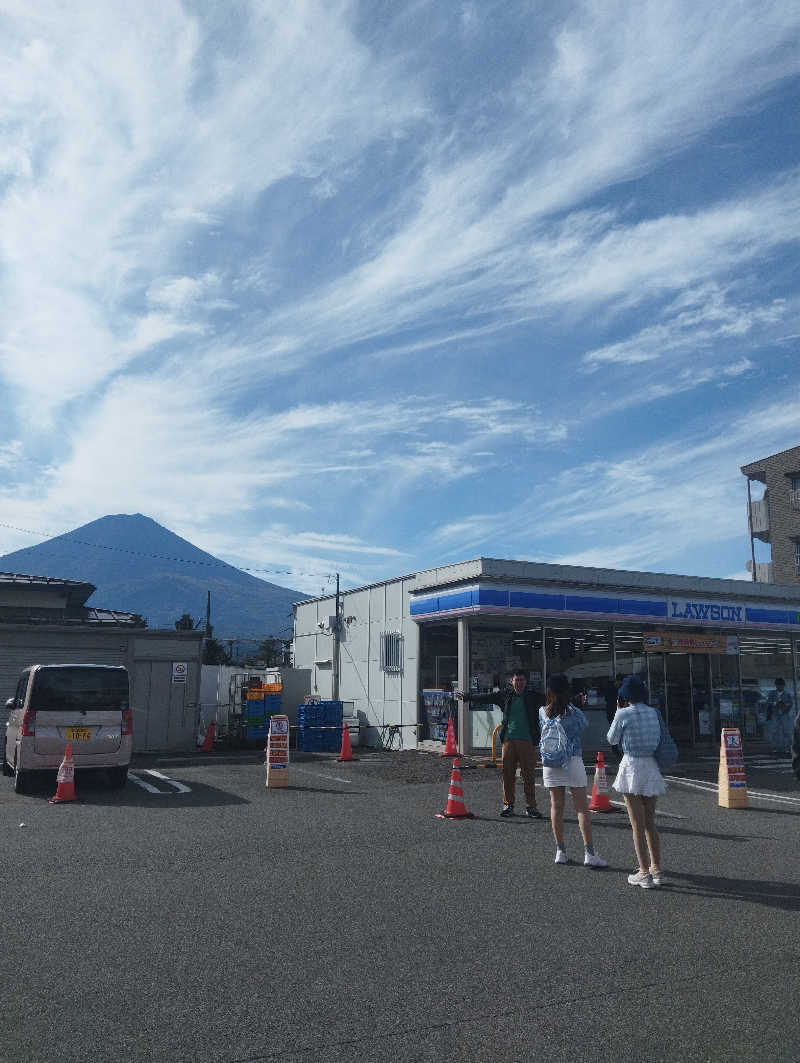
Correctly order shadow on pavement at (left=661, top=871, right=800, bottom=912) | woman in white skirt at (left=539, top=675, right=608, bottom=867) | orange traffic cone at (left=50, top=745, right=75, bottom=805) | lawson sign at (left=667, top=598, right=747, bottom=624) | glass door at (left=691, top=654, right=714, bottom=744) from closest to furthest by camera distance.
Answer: shadow on pavement at (left=661, top=871, right=800, bottom=912)
woman in white skirt at (left=539, top=675, right=608, bottom=867)
orange traffic cone at (left=50, top=745, right=75, bottom=805)
lawson sign at (left=667, top=598, right=747, bottom=624)
glass door at (left=691, top=654, right=714, bottom=744)

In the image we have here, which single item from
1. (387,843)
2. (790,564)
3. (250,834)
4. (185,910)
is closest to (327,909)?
(185,910)

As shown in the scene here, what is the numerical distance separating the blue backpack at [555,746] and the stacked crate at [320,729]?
14.7 m

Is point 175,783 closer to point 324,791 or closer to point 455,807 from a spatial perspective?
point 324,791

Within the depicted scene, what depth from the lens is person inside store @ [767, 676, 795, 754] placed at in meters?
24.0

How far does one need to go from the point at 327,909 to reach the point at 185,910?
3.55ft

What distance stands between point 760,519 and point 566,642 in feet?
89.3

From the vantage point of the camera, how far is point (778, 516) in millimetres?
44875

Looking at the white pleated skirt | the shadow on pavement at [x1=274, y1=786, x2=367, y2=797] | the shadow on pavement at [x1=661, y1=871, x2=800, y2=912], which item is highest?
the white pleated skirt

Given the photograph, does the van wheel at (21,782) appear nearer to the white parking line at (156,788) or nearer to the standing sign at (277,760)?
the white parking line at (156,788)

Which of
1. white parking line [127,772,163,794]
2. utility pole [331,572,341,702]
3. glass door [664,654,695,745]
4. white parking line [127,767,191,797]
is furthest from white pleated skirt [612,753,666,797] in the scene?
utility pole [331,572,341,702]

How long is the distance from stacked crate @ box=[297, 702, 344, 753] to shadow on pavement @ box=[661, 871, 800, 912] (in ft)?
51.3

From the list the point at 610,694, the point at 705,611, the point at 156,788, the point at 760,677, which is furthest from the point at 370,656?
the point at 156,788

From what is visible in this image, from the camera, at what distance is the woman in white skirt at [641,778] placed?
744 centimetres

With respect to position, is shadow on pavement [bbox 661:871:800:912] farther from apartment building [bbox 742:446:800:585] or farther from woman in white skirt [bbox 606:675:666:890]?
apartment building [bbox 742:446:800:585]
